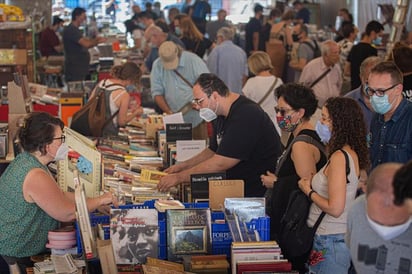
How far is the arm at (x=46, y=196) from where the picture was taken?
4.33 meters

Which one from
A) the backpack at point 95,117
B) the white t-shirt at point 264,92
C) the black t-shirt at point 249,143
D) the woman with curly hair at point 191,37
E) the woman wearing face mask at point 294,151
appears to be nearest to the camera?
the woman wearing face mask at point 294,151

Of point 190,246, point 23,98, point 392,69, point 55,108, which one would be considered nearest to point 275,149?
point 392,69

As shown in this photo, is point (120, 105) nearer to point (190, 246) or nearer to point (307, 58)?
point (190, 246)

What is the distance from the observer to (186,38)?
11.6m

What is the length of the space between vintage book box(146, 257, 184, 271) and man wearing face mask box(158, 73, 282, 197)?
4.19ft

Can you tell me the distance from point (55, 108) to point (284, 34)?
5.77 m

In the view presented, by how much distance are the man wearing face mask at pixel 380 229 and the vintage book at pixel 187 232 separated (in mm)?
1087

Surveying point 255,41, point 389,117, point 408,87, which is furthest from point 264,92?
point 255,41

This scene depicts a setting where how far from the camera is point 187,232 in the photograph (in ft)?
13.9

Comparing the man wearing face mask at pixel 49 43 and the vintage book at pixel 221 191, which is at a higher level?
the vintage book at pixel 221 191

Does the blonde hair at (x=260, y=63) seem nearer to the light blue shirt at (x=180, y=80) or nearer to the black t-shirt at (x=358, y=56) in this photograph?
the light blue shirt at (x=180, y=80)

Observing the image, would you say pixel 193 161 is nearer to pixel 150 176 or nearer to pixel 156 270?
pixel 150 176

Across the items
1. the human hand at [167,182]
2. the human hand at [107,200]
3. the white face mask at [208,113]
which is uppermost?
the white face mask at [208,113]

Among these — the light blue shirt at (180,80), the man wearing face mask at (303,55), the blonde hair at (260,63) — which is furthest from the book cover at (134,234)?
the man wearing face mask at (303,55)
